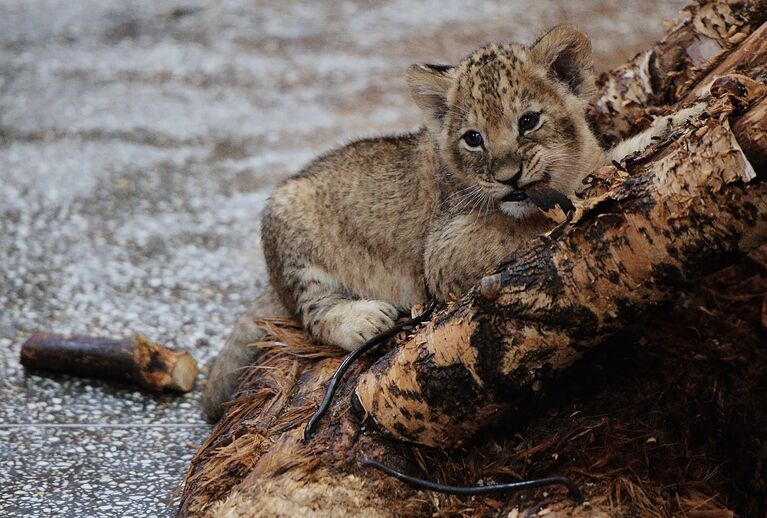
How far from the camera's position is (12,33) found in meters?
10.8

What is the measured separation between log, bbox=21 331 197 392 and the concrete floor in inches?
3.0

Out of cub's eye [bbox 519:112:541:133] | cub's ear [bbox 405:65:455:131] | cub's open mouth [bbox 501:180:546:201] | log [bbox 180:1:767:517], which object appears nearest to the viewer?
log [bbox 180:1:767:517]

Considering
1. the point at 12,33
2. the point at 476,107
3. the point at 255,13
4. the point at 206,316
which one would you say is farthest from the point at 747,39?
the point at 12,33

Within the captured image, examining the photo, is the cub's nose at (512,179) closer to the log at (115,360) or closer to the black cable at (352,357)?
the black cable at (352,357)

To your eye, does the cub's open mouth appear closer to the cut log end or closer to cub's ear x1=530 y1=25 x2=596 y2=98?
cub's ear x1=530 y1=25 x2=596 y2=98

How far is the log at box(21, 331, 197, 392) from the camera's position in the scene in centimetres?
491

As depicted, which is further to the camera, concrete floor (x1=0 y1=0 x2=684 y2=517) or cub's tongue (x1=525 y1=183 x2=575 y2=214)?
concrete floor (x1=0 y1=0 x2=684 y2=517)

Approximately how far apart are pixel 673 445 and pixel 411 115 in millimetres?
5652

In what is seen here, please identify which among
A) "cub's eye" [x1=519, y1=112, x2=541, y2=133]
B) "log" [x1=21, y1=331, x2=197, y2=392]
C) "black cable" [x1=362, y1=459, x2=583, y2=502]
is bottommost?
"black cable" [x1=362, y1=459, x2=583, y2=502]

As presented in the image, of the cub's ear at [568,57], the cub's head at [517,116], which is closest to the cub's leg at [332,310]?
the cub's head at [517,116]

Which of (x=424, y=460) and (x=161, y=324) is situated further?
(x=161, y=324)

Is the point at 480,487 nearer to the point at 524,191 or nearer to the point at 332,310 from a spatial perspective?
the point at 524,191

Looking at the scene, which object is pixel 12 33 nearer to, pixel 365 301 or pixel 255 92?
pixel 255 92

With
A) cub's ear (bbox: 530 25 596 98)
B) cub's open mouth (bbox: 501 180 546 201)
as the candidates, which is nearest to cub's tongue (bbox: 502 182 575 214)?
cub's open mouth (bbox: 501 180 546 201)
